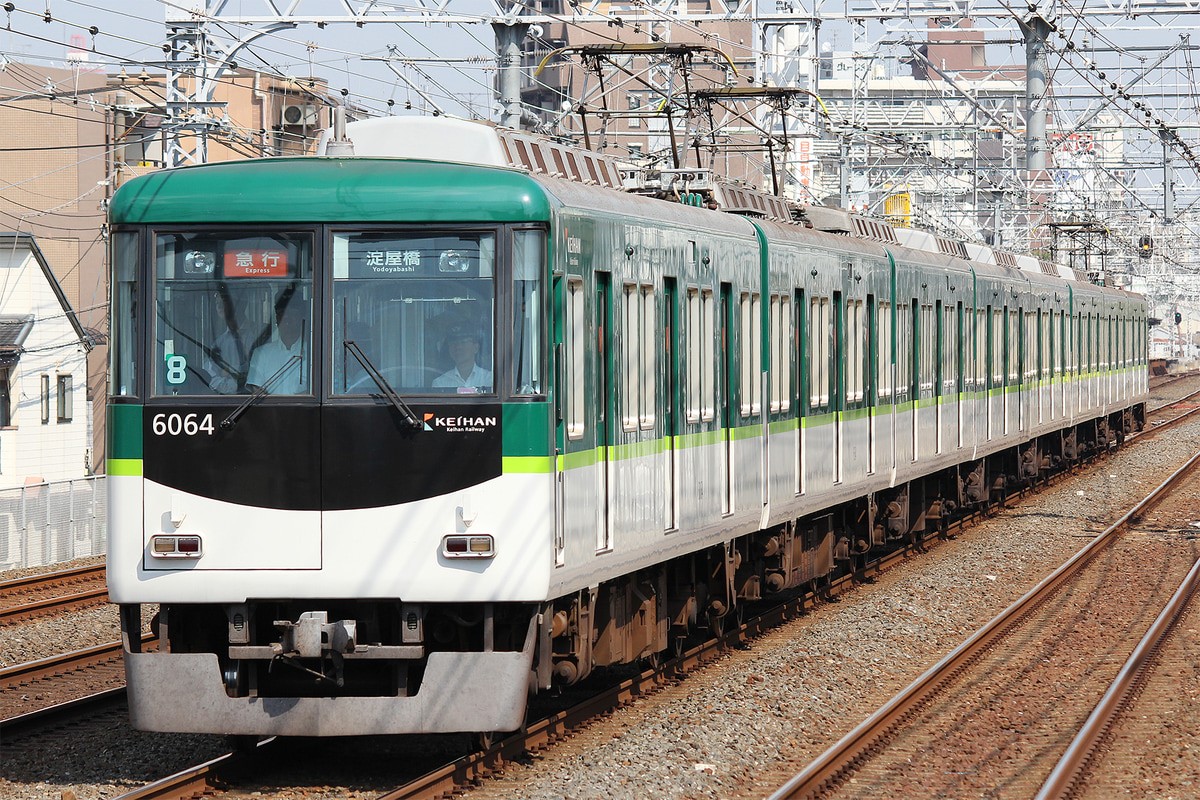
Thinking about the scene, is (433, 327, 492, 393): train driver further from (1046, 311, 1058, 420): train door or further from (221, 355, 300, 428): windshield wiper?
(1046, 311, 1058, 420): train door

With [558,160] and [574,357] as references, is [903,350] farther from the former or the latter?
[574,357]

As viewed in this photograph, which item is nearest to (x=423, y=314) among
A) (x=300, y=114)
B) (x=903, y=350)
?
(x=903, y=350)

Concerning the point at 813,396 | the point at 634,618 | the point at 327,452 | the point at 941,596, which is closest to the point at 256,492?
the point at 327,452

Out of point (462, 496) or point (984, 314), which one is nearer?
point (462, 496)

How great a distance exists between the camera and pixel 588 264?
8602 millimetres

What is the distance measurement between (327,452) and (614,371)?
1.84 m

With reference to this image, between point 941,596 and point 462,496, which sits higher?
point 462,496

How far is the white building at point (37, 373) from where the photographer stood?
28.1 meters

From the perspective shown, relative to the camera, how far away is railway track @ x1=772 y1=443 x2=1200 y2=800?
28.3 ft

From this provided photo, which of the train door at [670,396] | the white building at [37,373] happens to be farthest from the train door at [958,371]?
the white building at [37,373]

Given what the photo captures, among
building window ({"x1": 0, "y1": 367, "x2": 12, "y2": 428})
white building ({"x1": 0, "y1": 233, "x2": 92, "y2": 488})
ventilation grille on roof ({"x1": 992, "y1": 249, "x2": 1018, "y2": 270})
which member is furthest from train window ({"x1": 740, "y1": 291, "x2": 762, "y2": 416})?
building window ({"x1": 0, "y1": 367, "x2": 12, "y2": 428})

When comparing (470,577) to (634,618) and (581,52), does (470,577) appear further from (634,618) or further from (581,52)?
(581,52)

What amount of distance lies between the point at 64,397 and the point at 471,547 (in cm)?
2364

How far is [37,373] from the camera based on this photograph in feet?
94.8
